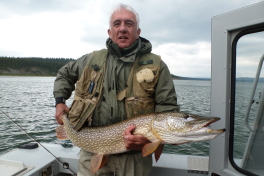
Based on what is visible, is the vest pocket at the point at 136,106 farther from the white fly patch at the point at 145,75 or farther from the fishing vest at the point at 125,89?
the white fly patch at the point at 145,75

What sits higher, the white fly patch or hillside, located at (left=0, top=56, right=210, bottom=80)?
hillside, located at (left=0, top=56, right=210, bottom=80)

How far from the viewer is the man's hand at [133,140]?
2195mm

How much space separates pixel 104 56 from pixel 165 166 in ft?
5.90

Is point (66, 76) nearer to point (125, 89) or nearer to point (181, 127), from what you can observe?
point (125, 89)

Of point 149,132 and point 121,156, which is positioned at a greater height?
point 149,132

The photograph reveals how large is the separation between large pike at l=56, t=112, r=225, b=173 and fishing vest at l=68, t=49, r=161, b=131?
0.46ft

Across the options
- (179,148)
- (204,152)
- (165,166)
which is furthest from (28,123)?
(165,166)

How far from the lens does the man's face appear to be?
2.56 metres

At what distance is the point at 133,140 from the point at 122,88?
0.63 meters

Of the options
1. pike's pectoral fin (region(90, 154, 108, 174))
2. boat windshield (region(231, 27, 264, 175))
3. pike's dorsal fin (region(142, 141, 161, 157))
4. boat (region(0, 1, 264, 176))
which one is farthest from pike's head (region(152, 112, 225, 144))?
pike's pectoral fin (region(90, 154, 108, 174))

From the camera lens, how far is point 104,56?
2615mm

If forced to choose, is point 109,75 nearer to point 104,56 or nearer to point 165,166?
point 104,56

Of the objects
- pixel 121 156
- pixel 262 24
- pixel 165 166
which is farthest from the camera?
pixel 165 166

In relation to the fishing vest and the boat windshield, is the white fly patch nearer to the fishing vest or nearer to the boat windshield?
the fishing vest
